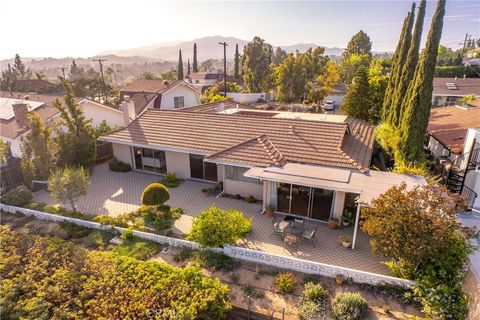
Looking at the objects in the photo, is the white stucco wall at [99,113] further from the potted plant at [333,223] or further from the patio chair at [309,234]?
the potted plant at [333,223]

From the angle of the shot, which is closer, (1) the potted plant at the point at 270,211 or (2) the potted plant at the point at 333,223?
(2) the potted plant at the point at 333,223

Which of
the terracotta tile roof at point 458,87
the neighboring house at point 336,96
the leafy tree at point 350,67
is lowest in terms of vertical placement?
the neighboring house at point 336,96

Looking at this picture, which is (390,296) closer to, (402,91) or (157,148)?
(157,148)

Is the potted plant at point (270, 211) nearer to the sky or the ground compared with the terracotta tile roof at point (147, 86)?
nearer to the ground

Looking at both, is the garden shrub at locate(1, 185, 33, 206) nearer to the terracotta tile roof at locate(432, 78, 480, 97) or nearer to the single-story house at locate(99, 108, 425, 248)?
the single-story house at locate(99, 108, 425, 248)

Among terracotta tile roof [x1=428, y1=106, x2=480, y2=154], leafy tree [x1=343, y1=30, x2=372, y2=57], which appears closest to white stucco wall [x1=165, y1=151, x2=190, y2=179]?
terracotta tile roof [x1=428, y1=106, x2=480, y2=154]

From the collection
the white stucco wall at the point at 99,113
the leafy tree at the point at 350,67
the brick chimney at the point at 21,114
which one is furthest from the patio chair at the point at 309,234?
the leafy tree at the point at 350,67
